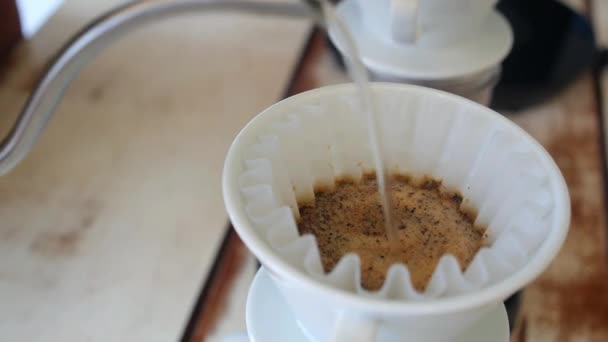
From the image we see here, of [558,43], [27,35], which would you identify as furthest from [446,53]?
[27,35]

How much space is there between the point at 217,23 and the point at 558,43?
1.06ft

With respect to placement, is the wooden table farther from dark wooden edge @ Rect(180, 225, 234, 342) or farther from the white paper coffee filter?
the white paper coffee filter

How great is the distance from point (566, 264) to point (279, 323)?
8.9 inches

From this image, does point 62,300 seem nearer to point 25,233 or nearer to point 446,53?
point 25,233

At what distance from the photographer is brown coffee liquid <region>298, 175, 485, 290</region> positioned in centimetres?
27

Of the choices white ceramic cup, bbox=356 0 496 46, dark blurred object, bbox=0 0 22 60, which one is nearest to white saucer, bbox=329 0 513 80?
white ceramic cup, bbox=356 0 496 46

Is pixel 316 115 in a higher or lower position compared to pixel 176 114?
higher

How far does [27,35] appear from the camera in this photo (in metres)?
0.56

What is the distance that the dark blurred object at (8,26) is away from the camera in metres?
0.50

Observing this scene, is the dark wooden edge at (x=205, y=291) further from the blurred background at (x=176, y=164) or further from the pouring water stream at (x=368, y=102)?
the pouring water stream at (x=368, y=102)

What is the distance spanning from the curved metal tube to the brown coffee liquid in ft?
0.32

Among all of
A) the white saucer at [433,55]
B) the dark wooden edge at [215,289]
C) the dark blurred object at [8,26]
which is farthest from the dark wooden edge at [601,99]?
the dark blurred object at [8,26]

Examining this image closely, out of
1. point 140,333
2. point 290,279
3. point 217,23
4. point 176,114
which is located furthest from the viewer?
point 217,23

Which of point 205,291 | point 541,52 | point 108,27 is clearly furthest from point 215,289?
point 541,52
